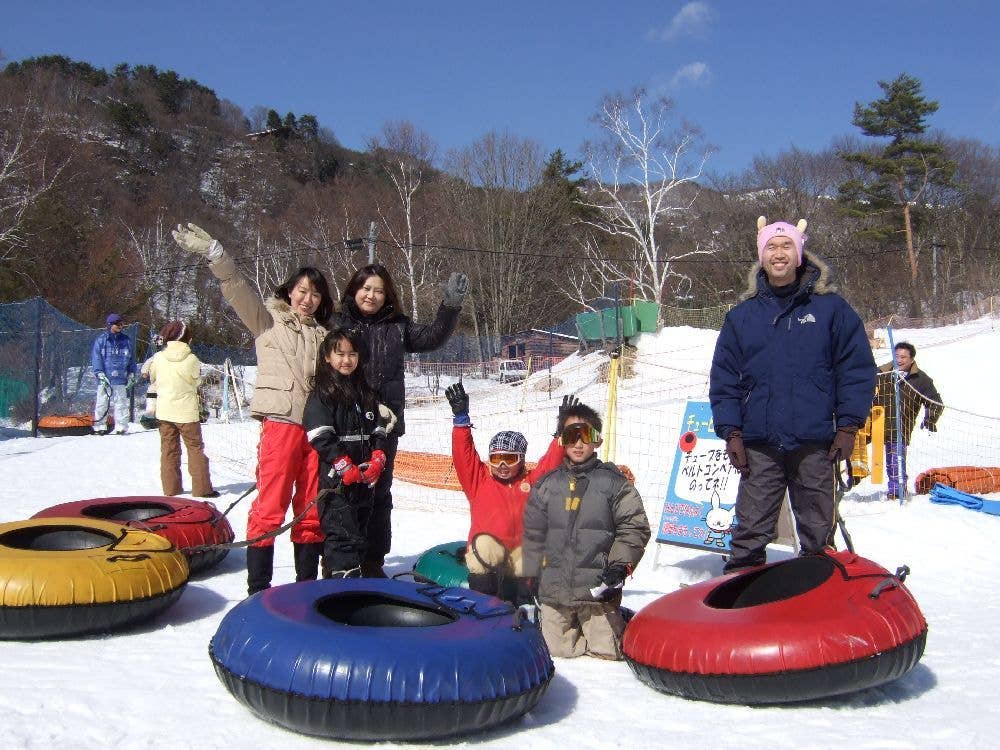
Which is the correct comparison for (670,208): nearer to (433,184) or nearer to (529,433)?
(433,184)

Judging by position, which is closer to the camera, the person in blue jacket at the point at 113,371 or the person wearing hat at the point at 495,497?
the person wearing hat at the point at 495,497

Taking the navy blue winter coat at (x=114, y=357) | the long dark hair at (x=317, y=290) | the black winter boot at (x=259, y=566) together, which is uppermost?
the long dark hair at (x=317, y=290)

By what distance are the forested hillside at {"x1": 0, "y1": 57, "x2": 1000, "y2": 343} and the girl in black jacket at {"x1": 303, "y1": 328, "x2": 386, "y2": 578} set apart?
77.8ft

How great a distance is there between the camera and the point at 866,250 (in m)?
37.2

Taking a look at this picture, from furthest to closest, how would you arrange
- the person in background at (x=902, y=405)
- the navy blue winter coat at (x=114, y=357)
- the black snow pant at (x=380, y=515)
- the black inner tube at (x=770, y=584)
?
the navy blue winter coat at (x=114, y=357)
the person in background at (x=902, y=405)
the black snow pant at (x=380, y=515)
the black inner tube at (x=770, y=584)

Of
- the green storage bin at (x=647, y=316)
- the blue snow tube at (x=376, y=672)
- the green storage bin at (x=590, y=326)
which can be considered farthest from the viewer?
the green storage bin at (x=590, y=326)

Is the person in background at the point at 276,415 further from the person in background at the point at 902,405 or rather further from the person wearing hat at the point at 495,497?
the person in background at the point at 902,405

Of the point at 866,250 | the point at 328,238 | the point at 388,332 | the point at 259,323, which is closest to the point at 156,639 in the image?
the point at 259,323

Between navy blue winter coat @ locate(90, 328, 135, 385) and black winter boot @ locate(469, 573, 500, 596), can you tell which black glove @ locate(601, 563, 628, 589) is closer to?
black winter boot @ locate(469, 573, 500, 596)

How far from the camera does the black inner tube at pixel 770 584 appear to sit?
11.3 ft

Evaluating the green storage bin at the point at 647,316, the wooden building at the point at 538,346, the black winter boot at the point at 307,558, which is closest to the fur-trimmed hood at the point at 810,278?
the black winter boot at the point at 307,558

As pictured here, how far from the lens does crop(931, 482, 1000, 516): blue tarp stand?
25.4 feet

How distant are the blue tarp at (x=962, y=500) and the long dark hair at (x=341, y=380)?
6193 mm

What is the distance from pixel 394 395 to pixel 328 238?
41.5 m
